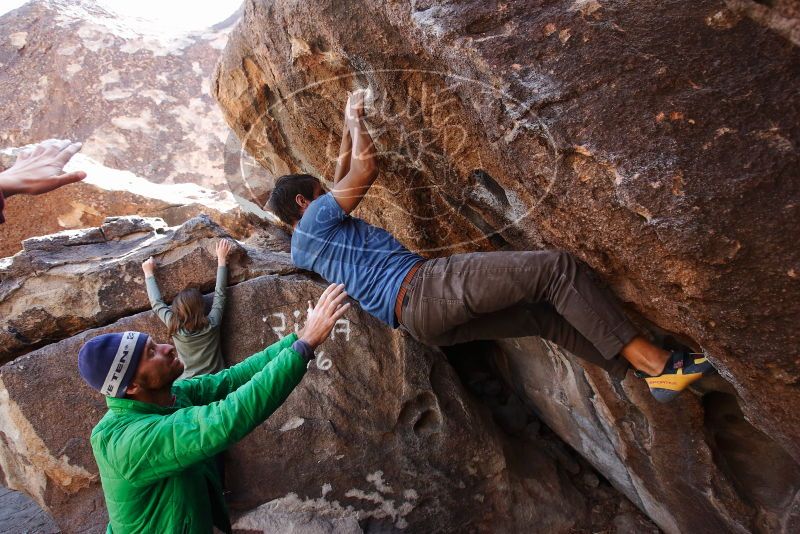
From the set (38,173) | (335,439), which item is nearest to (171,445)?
(38,173)

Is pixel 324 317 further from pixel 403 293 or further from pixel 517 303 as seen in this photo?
pixel 517 303

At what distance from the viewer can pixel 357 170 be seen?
2.52 m

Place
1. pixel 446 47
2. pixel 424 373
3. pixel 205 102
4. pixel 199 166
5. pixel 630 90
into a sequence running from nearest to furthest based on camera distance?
pixel 630 90 < pixel 446 47 < pixel 424 373 < pixel 199 166 < pixel 205 102

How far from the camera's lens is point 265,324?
3.55 meters

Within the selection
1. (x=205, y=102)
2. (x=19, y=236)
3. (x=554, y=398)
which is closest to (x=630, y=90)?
(x=554, y=398)

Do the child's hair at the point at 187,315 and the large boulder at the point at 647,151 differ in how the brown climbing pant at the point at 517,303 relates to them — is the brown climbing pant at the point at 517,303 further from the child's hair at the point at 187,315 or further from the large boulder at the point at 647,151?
the child's hair at the point at 187,315

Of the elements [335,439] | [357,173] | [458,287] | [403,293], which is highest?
[357,173]

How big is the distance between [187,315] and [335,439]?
1.26 m

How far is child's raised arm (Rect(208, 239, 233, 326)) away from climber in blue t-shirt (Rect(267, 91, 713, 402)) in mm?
896

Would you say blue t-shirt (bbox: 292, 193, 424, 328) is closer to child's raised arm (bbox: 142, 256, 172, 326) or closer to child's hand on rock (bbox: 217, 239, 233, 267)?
child's hand on rock (bbox: 217, 239, 233, 267)

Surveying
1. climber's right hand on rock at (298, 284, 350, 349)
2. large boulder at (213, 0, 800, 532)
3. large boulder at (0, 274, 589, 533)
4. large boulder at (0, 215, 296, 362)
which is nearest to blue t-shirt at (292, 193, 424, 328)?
climber's right hand on rock at (298, 284, 350, 349)

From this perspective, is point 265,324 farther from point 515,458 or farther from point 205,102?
point 205,102

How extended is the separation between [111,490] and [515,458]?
287 centimetres

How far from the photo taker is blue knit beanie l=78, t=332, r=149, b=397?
1847 mm
